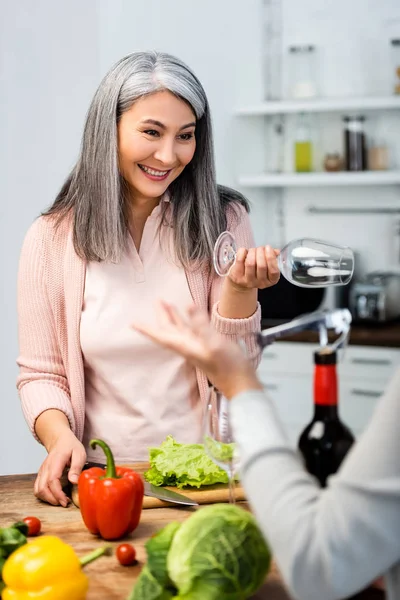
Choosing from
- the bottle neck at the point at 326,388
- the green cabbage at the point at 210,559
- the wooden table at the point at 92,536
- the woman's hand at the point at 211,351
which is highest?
the woman's hand at the point at 211,351

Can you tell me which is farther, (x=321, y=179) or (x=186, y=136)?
(x=321, y=179)

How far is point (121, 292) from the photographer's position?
196cm

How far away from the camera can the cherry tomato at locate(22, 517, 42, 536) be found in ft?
4.37

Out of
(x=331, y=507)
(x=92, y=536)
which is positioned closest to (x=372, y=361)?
(x=92, y=536)

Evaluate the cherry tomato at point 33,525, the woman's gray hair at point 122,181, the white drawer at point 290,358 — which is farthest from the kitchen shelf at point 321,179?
the cherry tomato at point 33,525

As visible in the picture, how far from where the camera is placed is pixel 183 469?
5.09 ft

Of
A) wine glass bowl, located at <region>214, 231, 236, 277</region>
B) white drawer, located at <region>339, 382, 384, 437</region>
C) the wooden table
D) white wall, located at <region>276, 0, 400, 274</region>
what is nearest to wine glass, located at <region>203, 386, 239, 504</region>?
the wooden table

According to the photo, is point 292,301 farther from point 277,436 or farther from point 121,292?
point 277,436

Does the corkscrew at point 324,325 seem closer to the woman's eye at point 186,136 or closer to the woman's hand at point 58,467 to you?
the woman's hand at point 58,467

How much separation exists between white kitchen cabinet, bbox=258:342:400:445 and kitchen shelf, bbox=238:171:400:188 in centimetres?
80

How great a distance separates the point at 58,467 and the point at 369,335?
7.37ft

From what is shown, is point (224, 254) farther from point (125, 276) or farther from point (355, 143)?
point (355, 143)

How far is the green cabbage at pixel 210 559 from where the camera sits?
0.99m

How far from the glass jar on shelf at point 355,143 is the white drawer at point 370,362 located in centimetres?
93
